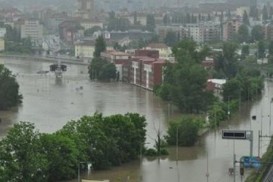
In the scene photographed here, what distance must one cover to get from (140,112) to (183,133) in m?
3.03

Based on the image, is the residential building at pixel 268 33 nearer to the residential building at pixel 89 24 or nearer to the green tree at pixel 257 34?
the green tree at pixel 257 34

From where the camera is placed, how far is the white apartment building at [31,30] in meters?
32.4

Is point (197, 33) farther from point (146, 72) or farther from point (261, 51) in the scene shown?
point (146, 72)

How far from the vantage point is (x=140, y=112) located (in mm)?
12789

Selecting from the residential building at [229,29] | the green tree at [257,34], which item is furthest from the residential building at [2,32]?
the green tree at [257,34]

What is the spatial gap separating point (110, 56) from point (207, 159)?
10504 mm

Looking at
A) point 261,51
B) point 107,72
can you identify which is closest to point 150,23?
point 261,51

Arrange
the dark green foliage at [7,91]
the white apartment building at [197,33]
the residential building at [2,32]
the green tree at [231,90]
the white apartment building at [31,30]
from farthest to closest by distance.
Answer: the white apartment building at [31,30], the residential building at [2,32], the white apartment building at [197,33], the green tree at [231,90], the dark green foliage at [7,91]

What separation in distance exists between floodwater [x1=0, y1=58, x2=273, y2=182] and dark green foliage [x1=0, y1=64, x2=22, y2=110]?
0.16m

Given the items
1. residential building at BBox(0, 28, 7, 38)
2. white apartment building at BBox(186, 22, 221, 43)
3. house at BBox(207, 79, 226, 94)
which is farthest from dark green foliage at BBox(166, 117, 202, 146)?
residential building at BBox(0, 28, 7, 38)

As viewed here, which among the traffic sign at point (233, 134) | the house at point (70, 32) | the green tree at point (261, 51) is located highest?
the traffic sign at point (233, 134)

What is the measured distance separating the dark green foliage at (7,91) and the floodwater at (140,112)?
6.5 inches

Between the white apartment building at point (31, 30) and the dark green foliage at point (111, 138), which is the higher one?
the dark green foliage at point (111, 138)

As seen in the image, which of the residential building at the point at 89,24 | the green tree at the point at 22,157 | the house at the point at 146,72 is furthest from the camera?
the residential building at the point at 89,24
